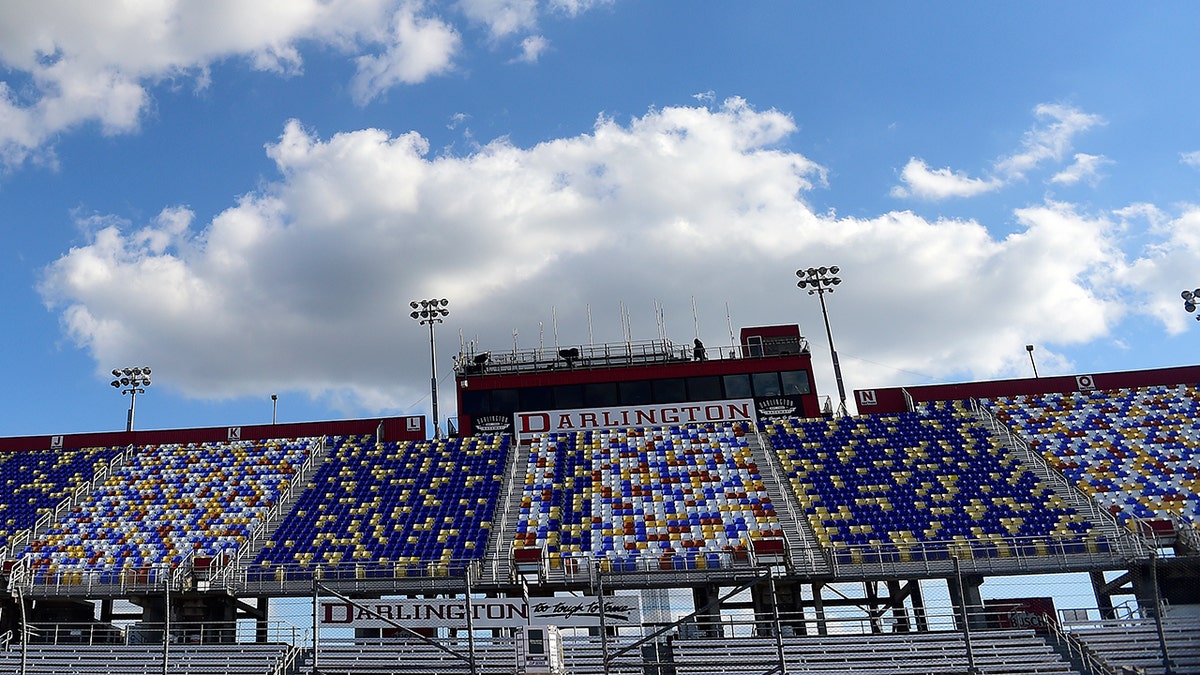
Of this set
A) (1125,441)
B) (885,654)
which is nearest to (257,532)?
(885,654)

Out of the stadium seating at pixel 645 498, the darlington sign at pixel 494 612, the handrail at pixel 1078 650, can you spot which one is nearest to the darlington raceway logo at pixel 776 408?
the stadium seating at pixel 645 498

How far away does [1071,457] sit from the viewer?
108 ft

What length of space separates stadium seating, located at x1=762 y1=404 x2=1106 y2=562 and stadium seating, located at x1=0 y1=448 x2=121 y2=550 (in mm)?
29620

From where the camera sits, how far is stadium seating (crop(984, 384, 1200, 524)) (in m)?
28.8

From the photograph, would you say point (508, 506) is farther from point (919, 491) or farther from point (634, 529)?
point (919, 491)

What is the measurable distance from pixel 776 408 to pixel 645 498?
1071 cm

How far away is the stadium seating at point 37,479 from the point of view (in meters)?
33.3

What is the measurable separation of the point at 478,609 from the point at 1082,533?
18485 mm

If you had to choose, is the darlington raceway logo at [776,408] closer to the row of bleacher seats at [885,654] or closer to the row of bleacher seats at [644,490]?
the row of bleacher seats at [644,490]

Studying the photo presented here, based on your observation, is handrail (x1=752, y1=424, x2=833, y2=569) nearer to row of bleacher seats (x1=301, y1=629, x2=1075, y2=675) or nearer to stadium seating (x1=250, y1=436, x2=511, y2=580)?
row of bleacher seats (x1=301, y1=629, x2=1075, y2=675)

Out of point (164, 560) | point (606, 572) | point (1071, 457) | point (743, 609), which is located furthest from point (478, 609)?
point (1071, 457)

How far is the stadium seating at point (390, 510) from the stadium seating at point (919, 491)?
39.4ft

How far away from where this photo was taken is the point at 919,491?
30453 millimetres

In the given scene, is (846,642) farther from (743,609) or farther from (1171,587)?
(1171,587)
